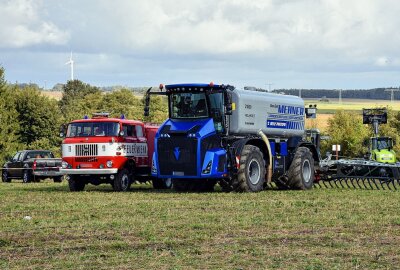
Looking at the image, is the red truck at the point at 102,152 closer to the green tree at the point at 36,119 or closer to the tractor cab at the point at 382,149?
the tractor cab at the point at 382,149

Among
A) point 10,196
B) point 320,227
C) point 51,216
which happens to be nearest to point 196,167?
point 10,196

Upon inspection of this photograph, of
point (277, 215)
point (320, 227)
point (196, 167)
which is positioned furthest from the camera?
point (196, 167)

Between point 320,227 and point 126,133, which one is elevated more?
point 126,133

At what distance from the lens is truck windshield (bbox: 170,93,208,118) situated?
27.2 metres

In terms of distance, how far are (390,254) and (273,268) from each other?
218cm

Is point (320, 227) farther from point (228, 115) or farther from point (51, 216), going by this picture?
point (228, 115)

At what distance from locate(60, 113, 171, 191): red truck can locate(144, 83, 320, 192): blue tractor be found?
1685mm

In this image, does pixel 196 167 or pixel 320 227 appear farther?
pixel 196 167

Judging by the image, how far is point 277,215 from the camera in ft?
62.8

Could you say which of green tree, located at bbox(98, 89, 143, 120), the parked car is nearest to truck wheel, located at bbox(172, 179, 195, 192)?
the parked car

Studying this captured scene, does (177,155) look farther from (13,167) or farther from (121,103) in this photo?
(121,103)

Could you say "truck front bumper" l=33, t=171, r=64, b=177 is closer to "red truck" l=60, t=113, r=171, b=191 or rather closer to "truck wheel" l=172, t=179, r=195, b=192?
"red truck" l=60, t=113, r=171, b=191

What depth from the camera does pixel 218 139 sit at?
87.9 feet

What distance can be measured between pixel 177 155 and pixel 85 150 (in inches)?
150
